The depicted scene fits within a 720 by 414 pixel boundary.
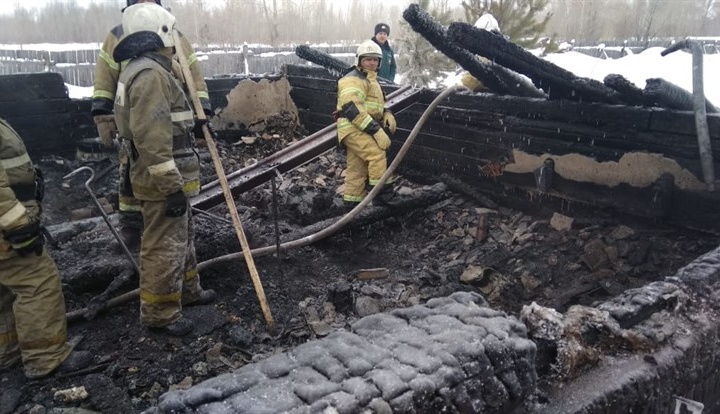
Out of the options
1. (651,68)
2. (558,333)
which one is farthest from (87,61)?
(558,333)

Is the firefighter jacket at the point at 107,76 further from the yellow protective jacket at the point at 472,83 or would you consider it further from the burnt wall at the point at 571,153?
the yellow protective jacket at the point at 472,83

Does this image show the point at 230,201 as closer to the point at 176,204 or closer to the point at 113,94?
the point at 176,204

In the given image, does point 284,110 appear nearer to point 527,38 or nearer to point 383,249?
point 383,249

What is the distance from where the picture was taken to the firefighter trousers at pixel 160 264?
354 cm

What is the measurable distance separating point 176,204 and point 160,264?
0.46 metres

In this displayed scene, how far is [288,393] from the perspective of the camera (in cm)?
137

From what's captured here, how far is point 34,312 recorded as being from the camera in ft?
10.3

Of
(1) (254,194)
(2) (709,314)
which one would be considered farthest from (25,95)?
(2) (709,314)

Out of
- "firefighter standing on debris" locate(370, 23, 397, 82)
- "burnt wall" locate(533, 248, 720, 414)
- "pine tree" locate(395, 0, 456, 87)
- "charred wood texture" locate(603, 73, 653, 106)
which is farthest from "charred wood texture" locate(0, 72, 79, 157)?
"pine tree" locate(395, 0, 456, 87)

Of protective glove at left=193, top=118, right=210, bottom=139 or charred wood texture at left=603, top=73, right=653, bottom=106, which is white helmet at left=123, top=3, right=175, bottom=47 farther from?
charred wood texture at left=603, top=73, right=653, bottom=106

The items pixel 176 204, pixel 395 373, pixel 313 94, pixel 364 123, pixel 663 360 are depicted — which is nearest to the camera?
pixel 395 373

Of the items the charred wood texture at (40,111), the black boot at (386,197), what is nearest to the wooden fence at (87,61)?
the charred wood texture at (40,111)

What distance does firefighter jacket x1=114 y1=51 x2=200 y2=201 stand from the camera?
10.6ft

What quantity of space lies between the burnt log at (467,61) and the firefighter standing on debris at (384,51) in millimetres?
3893
